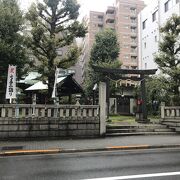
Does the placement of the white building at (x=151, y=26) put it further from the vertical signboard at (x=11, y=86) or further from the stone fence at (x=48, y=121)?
the vertical signboard at (x=11, y=86)

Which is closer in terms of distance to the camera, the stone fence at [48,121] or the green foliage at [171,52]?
the stone fence at [48,121]

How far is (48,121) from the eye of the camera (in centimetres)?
1423

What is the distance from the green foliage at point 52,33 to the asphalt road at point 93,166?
7724mm

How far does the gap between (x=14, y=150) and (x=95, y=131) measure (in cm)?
512

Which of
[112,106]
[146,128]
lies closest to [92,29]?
[112,106]

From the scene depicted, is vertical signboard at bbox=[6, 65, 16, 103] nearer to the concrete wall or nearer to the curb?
the concrete wall

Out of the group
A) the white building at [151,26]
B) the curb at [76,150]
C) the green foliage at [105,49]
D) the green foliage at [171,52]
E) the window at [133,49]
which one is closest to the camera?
the curb at [76,150]

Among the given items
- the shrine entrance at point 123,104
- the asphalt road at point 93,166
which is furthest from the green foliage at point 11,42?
the shrine entrance at point 123,104

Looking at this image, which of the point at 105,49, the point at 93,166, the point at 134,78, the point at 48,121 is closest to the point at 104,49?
the point at 105,49

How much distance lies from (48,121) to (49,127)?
0.32 metres

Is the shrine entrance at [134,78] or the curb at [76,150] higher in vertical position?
the shrine entrance at [134,78]

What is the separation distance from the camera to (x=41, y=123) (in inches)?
555

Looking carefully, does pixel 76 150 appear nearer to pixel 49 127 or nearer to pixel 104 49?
pixel 49 127

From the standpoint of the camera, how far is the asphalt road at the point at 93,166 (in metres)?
6.90
